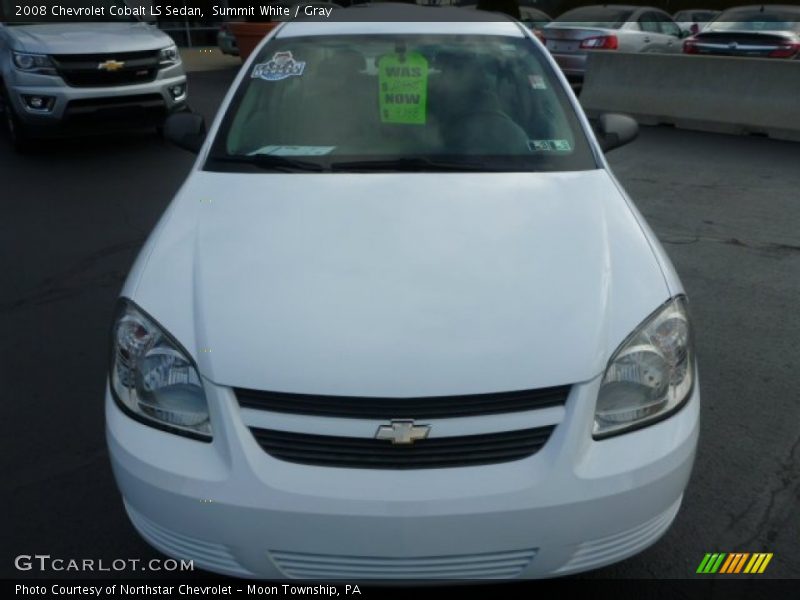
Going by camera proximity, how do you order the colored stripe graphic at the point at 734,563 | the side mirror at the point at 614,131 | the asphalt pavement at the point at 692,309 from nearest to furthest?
1. the colored stripe graphic at the point at 734,563
2. the asphalt pavement at the point at 692,309
3. the side mirror at the point at 614,131

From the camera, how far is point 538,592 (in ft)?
8.22

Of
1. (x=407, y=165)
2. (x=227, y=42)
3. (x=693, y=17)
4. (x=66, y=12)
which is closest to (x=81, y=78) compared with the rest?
(x=66, y=12)

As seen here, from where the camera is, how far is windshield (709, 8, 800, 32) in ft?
40.8

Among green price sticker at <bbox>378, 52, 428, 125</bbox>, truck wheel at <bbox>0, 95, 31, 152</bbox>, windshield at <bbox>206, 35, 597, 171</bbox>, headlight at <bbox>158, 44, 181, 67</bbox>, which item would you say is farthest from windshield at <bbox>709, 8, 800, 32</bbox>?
green price sticker at <bbox>378, 52, 428, 125</bbox>

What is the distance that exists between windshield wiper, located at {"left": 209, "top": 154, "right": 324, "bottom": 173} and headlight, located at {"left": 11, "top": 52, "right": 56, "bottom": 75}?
596 centimetres

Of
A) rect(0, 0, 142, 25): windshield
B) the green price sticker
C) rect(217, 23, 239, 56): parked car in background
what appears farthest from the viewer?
rect(217, 23, 239, 56): parked car in background

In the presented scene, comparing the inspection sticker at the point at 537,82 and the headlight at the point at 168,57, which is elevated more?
the inspection sticker at the point at 537,82

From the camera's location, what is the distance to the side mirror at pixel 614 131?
3945 millimetres

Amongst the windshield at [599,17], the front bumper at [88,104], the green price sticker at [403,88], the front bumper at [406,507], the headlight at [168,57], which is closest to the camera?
the front bumper at [406,507]

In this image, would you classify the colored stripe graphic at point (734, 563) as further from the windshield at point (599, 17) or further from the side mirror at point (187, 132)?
the windshield at point (599, 17)

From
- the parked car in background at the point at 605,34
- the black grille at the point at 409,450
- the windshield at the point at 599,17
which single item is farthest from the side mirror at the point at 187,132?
the windshield at the point at 599,17

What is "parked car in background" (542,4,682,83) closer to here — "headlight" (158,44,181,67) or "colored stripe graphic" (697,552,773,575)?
"headlight" (158,44,181,67)

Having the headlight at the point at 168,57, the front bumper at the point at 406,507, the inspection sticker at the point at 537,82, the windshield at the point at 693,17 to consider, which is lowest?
the windshield at the point at 693,17

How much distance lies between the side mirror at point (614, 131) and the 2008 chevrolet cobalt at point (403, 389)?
1280 mm
